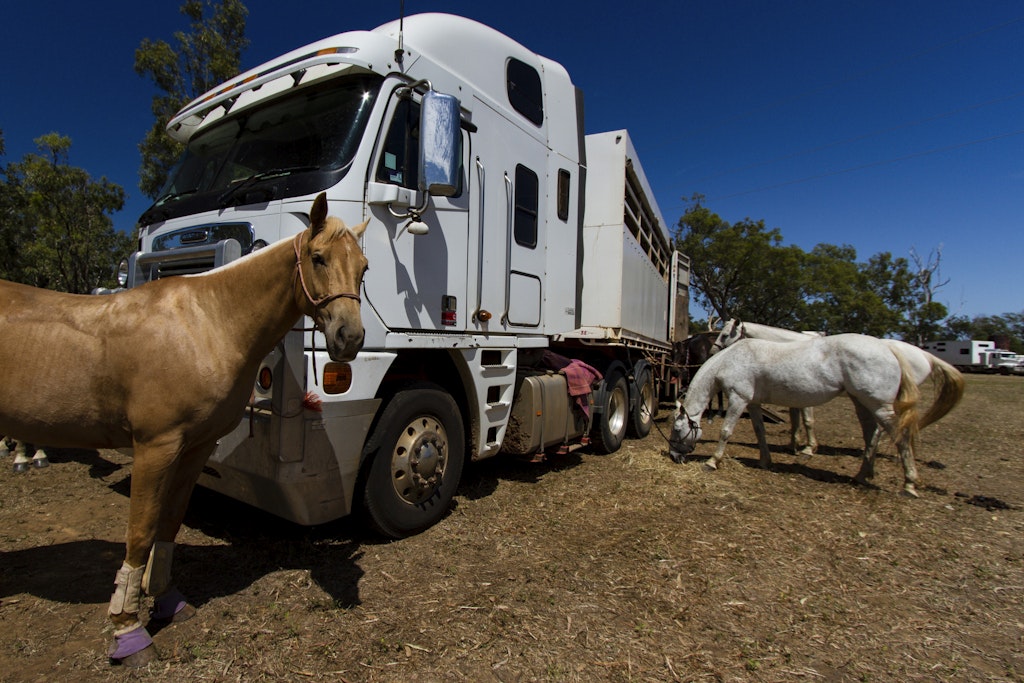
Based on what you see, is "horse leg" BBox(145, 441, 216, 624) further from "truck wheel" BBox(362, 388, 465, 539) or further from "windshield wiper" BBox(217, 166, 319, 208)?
"windshield wiper" BBox(217, 166, 319, 208)

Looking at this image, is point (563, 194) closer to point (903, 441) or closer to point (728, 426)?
Answer: point (728, 426)

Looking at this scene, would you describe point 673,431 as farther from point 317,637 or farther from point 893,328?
point 893,328

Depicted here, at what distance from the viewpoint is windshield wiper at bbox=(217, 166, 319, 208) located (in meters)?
3.29

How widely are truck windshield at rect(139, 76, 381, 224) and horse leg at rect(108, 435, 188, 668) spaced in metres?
1.62

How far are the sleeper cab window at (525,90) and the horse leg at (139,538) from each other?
12.8 ft

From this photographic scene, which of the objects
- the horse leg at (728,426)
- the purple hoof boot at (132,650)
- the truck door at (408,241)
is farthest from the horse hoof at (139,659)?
the horse leg at (728,426)

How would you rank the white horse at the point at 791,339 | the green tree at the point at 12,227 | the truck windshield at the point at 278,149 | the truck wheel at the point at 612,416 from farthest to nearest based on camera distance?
the green tree at the point at 12,227, the white horse at the point at 791,339, the truck wheel at the point at 612,416, the truck windshield at the point at 278,149

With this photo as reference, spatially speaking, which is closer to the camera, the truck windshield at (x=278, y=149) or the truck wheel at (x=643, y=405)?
the truck windshield at (x=278, y=149)

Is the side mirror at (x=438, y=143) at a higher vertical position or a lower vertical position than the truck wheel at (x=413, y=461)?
higher

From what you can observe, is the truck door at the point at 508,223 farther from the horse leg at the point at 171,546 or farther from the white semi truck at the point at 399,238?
the horse leg at the point at 171,546

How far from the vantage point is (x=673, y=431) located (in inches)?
257

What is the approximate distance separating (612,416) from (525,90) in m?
4.27

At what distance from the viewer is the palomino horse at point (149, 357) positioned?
2.26 m

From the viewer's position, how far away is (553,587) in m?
3.21
